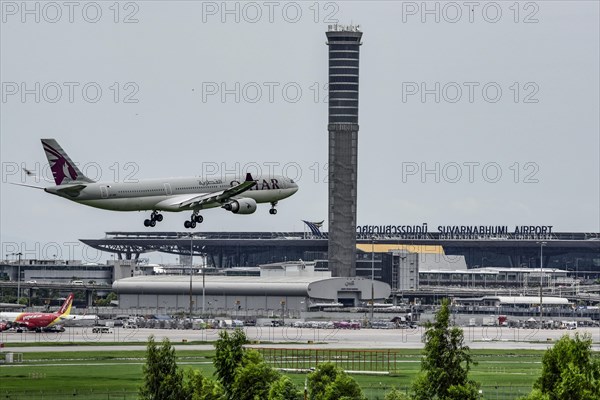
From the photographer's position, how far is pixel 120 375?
186 metres

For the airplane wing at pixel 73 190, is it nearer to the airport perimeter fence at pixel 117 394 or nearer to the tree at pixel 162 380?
the tree at pixel 162 380

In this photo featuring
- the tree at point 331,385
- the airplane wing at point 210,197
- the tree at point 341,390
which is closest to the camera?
the tree at point 341,390

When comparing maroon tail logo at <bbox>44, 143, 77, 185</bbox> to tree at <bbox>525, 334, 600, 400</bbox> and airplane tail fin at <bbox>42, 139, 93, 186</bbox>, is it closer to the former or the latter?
airplane tail fin at <bbox>42, 139, 93, 186</bbox>

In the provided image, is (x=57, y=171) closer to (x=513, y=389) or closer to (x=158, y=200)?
(x=158, y=200)

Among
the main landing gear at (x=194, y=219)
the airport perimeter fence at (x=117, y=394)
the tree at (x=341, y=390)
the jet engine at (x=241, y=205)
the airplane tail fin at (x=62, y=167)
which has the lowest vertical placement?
the airport perimeter fence at (x=117, y=394)

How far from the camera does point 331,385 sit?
374 feet

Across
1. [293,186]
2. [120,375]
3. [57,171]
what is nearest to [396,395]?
[293,186]

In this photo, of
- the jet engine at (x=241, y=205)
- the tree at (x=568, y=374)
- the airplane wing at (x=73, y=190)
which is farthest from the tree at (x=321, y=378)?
the airplane wing at (x=73, y=190)

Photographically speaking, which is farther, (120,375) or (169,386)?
(120,375)

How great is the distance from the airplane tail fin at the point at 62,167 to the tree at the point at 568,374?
3456 cm

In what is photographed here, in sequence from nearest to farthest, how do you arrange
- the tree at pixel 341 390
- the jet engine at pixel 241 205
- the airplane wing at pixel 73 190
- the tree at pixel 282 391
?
the tree at pixel 282 391 < the tree at pixel 341 390 < the airplane wing at pixel 73 190 < the jet engine at pixel 241 205

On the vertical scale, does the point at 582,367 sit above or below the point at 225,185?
below

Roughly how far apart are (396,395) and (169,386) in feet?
56.7

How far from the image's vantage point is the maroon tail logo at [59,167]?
12253 centimetres
